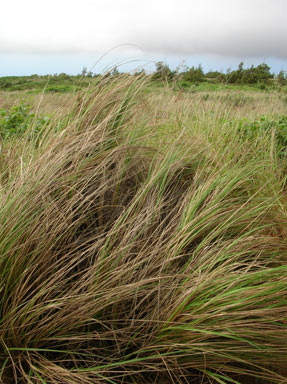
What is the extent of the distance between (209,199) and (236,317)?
723 millimetres

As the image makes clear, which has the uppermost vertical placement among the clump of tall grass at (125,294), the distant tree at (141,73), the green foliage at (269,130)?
the distant tree at (141,73)

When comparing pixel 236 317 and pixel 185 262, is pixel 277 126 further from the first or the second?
pixel 236 317

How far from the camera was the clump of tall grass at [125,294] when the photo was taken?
122 centimetres

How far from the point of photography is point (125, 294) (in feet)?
4.24

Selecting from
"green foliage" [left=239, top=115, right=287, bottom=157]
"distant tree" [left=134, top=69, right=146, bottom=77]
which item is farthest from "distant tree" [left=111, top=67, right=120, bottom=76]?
"green foliage" [left=239, top=115, right=287, bottom=157]

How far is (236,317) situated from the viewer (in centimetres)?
121

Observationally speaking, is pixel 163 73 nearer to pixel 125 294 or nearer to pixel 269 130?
pixel 269 130

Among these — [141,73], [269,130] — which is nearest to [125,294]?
[141,73]

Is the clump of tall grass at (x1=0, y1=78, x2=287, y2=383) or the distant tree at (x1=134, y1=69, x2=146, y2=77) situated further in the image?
the distant tree at (x1=134, y1=69, x2=146, y2=77)

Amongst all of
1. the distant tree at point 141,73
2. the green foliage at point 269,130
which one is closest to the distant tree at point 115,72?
the distant tree at point 141,73

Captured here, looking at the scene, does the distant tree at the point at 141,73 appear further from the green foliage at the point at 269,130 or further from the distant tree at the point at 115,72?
the green foliage at the point at 269,130

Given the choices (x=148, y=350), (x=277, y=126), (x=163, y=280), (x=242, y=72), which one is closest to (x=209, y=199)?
(x=163, y=280)

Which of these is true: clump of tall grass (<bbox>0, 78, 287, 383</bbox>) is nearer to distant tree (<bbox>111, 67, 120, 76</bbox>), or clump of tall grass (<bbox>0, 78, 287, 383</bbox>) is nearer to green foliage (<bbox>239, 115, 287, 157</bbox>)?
distant tree (<bbox>111, 67, 120, 76</bbox>)

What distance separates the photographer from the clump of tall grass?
1.22 m
